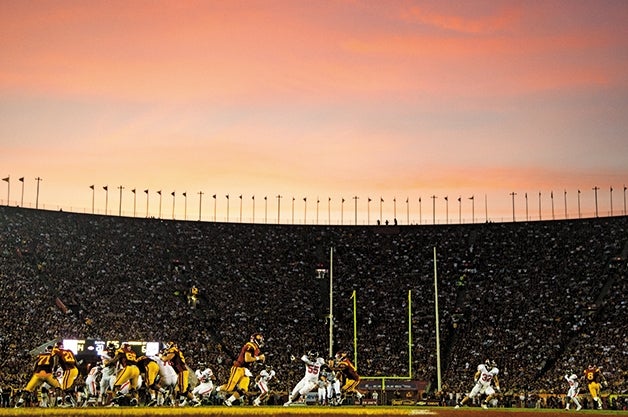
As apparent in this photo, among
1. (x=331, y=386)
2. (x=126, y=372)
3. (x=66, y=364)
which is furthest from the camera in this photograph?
(x=331, y=386)

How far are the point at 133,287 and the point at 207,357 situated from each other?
16.7 m

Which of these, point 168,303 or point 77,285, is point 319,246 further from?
point 77,285

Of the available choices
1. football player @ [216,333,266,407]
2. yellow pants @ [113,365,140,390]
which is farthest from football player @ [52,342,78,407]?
football player @ [216,333,266,407]

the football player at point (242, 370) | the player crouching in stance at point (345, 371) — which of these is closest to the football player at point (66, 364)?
the football player at point (242, 370)

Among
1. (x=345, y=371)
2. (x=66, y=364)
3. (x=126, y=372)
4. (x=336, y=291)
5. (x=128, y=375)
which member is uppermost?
(x=336, y=291)

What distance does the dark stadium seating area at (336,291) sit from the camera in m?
97.7

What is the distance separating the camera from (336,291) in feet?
376

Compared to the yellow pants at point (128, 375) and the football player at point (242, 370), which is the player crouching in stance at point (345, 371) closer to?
the football player at point (242, 370)

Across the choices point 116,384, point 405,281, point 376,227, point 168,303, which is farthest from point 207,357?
point 116,384

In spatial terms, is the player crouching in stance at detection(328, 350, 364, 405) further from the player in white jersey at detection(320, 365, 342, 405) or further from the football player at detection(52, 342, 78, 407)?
the football player at detection(52, 342, 78, 407)

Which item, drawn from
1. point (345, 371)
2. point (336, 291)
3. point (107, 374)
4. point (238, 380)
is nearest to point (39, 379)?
point (107, 374)

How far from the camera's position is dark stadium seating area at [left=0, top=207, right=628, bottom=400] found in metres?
97.7

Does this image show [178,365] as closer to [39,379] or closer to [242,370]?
[242,370]

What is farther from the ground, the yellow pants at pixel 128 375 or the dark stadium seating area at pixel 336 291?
the dark stadium seating area at pixel 336 291
